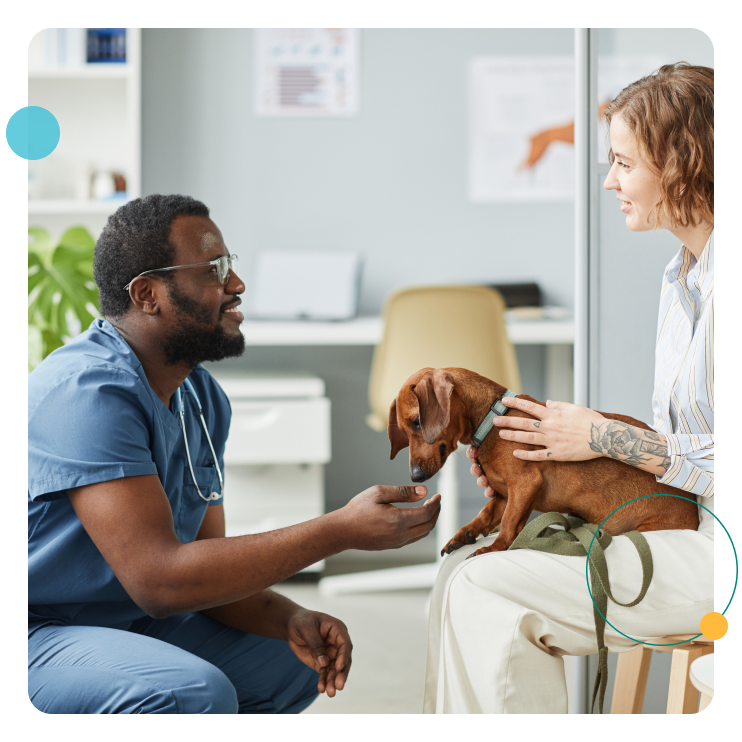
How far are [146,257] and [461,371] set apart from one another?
18.0 inches

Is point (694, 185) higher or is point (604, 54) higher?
point (604, 54)

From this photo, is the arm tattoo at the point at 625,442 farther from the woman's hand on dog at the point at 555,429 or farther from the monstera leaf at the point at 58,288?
the monstera leaf at the point at 58,288

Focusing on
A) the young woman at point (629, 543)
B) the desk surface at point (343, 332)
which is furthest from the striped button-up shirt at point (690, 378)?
the desk surface at point (343, 332)

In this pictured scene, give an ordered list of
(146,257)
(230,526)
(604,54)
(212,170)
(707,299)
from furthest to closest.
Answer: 1. (212,170)
2. (230,526)
3. (604,54)
4. (146,257)
5. (707,299)

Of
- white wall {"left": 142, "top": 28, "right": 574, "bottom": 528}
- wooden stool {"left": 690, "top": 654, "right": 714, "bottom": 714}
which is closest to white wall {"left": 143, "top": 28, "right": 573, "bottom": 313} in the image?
white wall {"left": 142, "top": 28, "right": 574, "bottom": 528}

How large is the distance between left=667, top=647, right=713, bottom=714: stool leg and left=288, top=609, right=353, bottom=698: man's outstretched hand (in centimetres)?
45

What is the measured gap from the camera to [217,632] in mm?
1209

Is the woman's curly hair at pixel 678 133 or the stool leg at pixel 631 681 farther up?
the woman's curly hair at pixel 678 133

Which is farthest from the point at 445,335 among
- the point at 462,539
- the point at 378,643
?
the point at 462,539

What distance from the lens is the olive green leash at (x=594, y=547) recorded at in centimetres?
91

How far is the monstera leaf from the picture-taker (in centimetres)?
163

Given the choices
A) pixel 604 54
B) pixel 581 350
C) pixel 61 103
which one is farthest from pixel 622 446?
pixel 61 103

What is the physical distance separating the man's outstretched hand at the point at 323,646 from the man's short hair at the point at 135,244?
1.74 feet

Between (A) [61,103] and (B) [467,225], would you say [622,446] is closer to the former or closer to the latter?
(B) [467,225]
